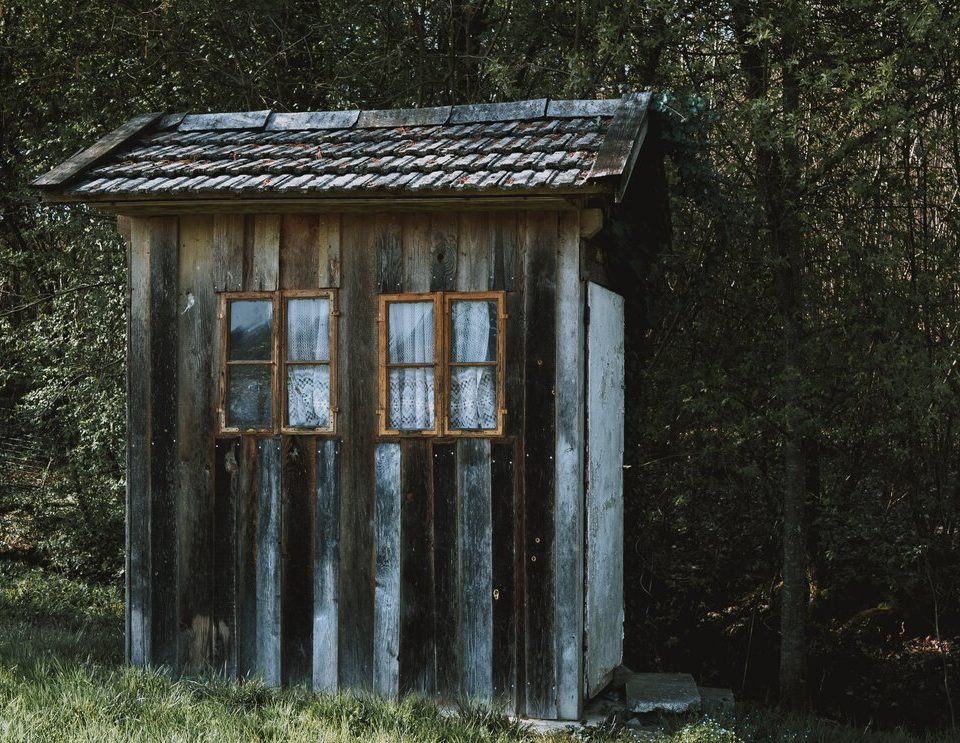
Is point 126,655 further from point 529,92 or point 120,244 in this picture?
point 529,92

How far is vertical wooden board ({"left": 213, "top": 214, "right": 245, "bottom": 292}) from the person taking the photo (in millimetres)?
6500

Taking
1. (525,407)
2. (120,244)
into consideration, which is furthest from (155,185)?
(120,244)

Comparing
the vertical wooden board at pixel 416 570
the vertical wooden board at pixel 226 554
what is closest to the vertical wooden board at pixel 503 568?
the vertical wooden board at pixel 416 570

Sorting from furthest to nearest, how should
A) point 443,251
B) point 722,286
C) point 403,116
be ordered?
point 722,286 < point 403,116 < point 443,251

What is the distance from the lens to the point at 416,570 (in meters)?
6.25

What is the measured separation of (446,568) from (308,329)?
1571mm

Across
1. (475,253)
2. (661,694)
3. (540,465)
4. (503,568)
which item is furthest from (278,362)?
(661,694)

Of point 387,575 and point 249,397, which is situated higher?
point 249,397

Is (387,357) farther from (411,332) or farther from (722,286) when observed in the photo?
(722,286)

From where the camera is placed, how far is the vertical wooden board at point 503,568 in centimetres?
611

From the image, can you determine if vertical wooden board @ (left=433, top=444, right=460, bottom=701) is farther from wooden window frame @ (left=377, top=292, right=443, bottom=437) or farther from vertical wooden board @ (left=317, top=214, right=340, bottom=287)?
vertical wooden board @ (left=317, top=214, right=340, bottom=287)

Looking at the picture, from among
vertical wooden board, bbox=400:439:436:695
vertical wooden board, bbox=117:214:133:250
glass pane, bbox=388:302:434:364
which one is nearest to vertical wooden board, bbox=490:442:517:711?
vertical wooden board, bbox=400:439:436:695

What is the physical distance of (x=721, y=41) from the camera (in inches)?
360

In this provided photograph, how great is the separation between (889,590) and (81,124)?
8854 mm
